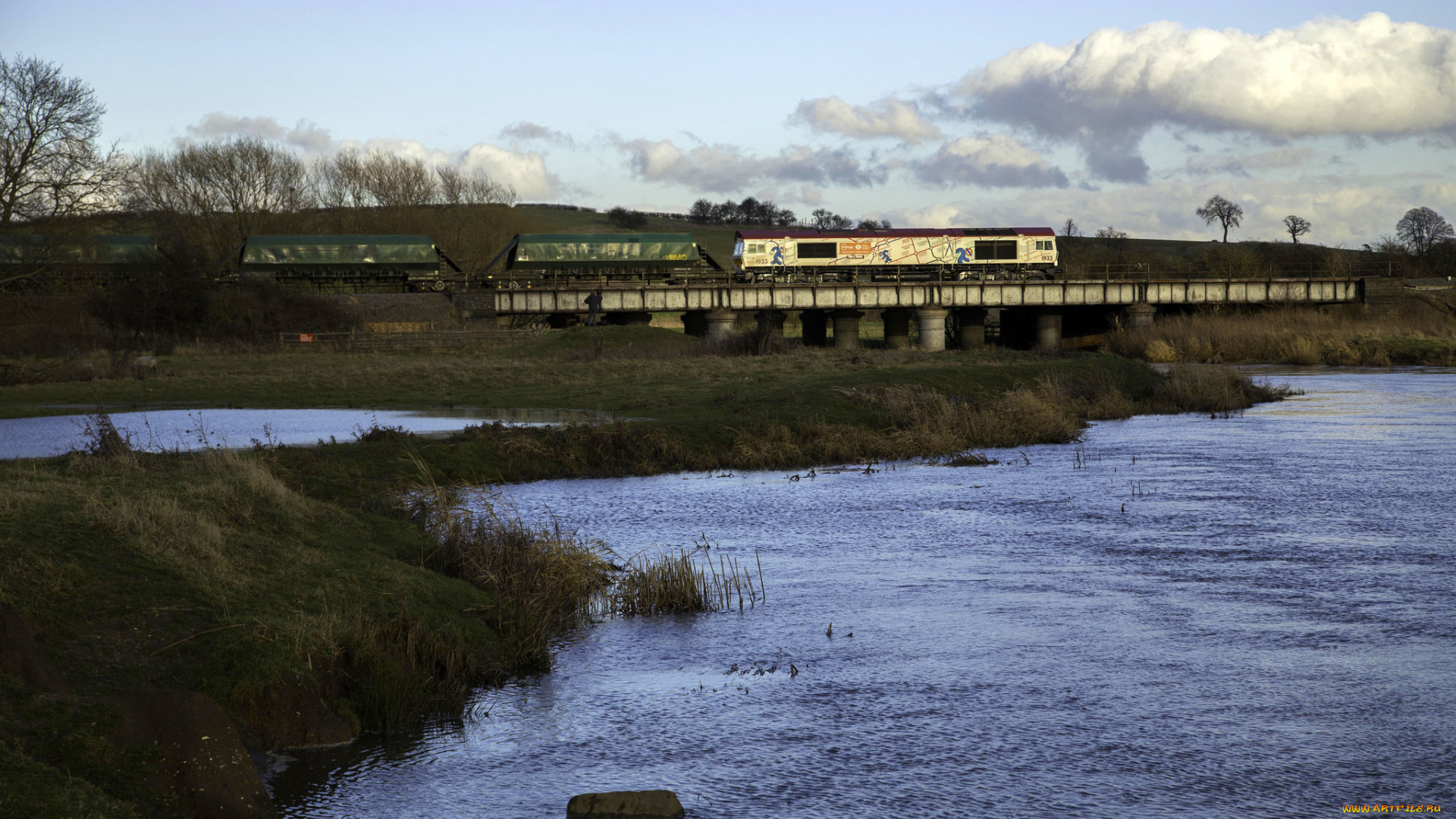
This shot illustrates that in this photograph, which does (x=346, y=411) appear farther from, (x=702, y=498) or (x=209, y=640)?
(x=209, y=640)

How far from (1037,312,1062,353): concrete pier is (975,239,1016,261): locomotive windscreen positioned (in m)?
4.97

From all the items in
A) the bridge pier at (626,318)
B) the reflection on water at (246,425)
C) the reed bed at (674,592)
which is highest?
the bridge pier at (626,318)

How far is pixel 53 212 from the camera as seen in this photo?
4081cm

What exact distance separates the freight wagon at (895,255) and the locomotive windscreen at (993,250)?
0.05m

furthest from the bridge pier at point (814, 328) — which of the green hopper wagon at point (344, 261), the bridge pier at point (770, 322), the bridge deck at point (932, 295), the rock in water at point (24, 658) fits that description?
the rock in water at point (24, 658)

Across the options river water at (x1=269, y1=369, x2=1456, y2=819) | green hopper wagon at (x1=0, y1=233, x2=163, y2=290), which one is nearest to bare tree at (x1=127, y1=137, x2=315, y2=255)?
green hopper wagon at (x1=0, y1=233, x2=163, y2=290)

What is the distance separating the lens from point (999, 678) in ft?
34.1

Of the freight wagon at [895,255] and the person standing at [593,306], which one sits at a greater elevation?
the freight wagon at [895,255]

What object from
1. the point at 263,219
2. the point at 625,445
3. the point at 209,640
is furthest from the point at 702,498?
the point at 263,219

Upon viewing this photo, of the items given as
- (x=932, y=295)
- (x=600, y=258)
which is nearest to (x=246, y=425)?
(x=600, y=258)

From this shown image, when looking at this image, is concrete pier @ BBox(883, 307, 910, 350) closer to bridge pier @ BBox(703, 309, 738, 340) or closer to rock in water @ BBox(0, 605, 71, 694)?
bridge pier @ BBox(703, 309, 738, 340)

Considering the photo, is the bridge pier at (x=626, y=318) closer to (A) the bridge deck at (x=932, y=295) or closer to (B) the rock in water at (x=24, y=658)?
(A) the bridge deck at (x=932, y=295)

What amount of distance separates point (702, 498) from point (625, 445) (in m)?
4.17

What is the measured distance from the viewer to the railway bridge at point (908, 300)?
69188 mm
